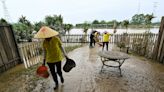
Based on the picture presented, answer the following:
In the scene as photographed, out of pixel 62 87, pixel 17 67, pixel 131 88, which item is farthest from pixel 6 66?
pixel 131 88

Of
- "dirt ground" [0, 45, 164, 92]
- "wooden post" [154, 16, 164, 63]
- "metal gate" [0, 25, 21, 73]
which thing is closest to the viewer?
"dirt ground" [0, 45, 164, 92]

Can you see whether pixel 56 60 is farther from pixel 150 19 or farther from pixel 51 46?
pixel 150 19

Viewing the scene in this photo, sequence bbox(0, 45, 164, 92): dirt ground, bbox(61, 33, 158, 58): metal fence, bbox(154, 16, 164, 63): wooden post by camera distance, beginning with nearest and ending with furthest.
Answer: bbox(0, 45, 164, 92): dirt ground
bbox(154, 16, 164, 63): wooden post
bbox(61, 33, 158, 58): metal fence

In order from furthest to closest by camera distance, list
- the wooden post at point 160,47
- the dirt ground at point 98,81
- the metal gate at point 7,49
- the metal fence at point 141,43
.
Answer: the metal fence at point 141,43
the wooden post at point 160,47
the metal gate at point 7,49
the dirt ground at point 98,81

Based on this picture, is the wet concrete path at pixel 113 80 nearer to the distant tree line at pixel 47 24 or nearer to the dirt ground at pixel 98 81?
the dirt ground at pixel 98 81

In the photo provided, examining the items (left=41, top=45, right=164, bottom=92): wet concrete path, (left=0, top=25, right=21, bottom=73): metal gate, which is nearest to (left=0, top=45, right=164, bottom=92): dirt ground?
(left=41, top=45, right=164, bottom=92): wet concrete path

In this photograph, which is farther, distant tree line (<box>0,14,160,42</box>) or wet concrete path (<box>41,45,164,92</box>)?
distant tree line (<box>0,14,160,42</box>)

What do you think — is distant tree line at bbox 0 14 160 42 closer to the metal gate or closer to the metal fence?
the metal fence

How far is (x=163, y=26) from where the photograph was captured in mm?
6148

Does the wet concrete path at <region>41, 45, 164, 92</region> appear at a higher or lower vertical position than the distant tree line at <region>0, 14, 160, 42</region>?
lower

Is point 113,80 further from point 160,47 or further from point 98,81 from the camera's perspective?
point 160,47

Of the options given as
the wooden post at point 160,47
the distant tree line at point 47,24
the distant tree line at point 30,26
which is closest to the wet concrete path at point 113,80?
the wooden post at point 160,47

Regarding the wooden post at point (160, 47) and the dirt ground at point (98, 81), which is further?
the wooden post at point (160, 47)

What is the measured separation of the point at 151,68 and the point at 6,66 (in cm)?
614
